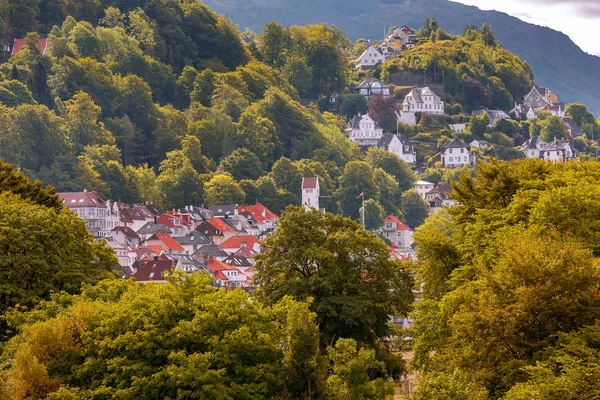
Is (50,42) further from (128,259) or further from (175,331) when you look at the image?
(175,331)

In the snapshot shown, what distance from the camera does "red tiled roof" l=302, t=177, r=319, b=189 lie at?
167m

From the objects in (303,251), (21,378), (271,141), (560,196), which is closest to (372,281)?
(303,251)

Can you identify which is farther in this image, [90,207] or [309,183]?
[309,183]

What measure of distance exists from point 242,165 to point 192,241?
26378 mm

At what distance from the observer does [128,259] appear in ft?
430

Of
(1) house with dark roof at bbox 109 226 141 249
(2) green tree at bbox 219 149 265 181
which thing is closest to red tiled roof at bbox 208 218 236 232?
(1) house with dark roof at bbox 109 226 141 249

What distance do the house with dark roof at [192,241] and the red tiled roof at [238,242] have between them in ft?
5.65

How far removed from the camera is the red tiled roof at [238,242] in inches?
5764

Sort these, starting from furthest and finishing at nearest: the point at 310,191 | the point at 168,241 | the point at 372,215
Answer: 1. the point at 372,215
2. the point at 310,191
3. the point at 168,241

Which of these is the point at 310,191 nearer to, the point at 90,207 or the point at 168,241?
the point at 168,241

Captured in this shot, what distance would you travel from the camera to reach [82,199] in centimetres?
14412

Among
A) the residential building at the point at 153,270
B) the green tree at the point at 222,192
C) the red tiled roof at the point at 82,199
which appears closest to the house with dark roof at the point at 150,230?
the red tiled roof at the point at 82,199

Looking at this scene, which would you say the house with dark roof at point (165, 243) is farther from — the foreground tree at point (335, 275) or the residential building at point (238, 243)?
the foreground tree at point (335, 275)

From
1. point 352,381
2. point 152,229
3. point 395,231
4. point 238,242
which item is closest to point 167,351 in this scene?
point 352,381
